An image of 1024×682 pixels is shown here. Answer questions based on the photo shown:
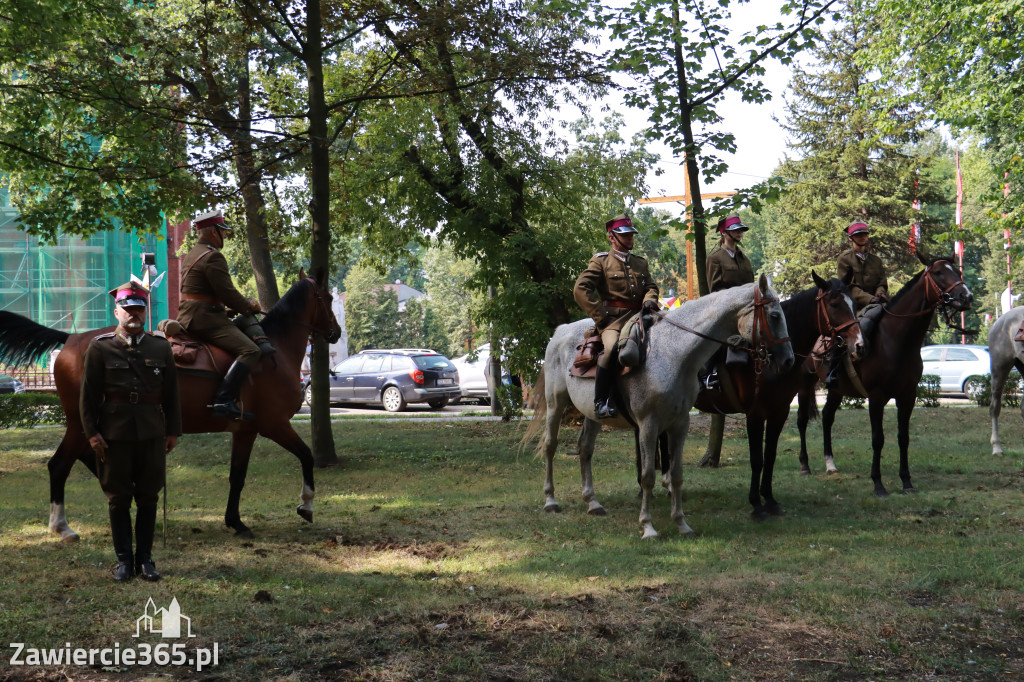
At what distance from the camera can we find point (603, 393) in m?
8.75

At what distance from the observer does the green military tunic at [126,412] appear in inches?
258

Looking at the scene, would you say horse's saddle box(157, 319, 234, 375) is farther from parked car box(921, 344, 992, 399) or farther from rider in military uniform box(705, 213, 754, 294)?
parked car box(921, 344, 992, 399)

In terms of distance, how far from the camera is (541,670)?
16.1 ft

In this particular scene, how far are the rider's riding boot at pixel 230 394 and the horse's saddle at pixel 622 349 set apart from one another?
3.48 m

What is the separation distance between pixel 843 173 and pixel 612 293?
33.3m

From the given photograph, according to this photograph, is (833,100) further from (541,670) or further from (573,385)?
(541,670)

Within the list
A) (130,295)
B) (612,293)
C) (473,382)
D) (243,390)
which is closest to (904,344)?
(612,293)

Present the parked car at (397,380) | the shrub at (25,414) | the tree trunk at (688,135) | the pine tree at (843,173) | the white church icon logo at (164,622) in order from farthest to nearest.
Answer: the pine tree at (843,173) < the parked car at (397,380) < the shrub at (25,414) < the tree trunk at (688,135) < the white church icon logo at (164,622)

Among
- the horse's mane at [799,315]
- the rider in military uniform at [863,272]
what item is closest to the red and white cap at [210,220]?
the horse's mane at [799,315]


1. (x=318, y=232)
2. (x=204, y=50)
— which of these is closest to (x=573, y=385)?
(x=318, y=232)

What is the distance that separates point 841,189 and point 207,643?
38.6 metres

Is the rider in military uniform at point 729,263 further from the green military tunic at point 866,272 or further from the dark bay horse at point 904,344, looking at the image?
the green military tunic at point 866,272

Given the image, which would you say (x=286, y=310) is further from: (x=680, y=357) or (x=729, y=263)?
(x=729, y=263)

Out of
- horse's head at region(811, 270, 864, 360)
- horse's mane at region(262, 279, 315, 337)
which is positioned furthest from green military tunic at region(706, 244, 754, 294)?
horse's mane at region(262, 279, 315, 337)
